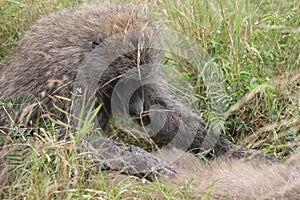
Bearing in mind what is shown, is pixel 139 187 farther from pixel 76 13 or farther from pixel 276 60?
pixel 276 60

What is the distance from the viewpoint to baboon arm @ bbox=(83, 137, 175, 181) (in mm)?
3355

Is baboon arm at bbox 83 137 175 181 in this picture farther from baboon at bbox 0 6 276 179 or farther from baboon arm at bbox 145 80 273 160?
baboon arm at bbox 145 80 273 160

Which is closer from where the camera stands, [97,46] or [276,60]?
[97,46]

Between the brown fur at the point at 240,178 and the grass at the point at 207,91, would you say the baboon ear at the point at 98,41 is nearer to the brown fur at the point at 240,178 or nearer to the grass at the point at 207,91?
the grass at the point at 207,91

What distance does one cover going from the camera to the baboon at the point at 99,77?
3.53 meters

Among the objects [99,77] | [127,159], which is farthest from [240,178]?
[99,77]

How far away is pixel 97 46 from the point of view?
11.9ft

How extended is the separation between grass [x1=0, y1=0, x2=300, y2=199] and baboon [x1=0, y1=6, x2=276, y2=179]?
17 cm

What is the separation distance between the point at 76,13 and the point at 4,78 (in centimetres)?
67

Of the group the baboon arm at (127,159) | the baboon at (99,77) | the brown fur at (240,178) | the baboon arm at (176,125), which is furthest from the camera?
the baboon arm at (176,125)

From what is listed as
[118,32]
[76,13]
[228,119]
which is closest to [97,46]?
[118,32]

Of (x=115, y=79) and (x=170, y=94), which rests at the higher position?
(x=115, y=79)

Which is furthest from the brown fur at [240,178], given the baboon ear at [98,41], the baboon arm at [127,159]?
the baboon ear at [98,41]

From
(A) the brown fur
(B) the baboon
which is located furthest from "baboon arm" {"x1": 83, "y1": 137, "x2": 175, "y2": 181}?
(A) the brown fur
